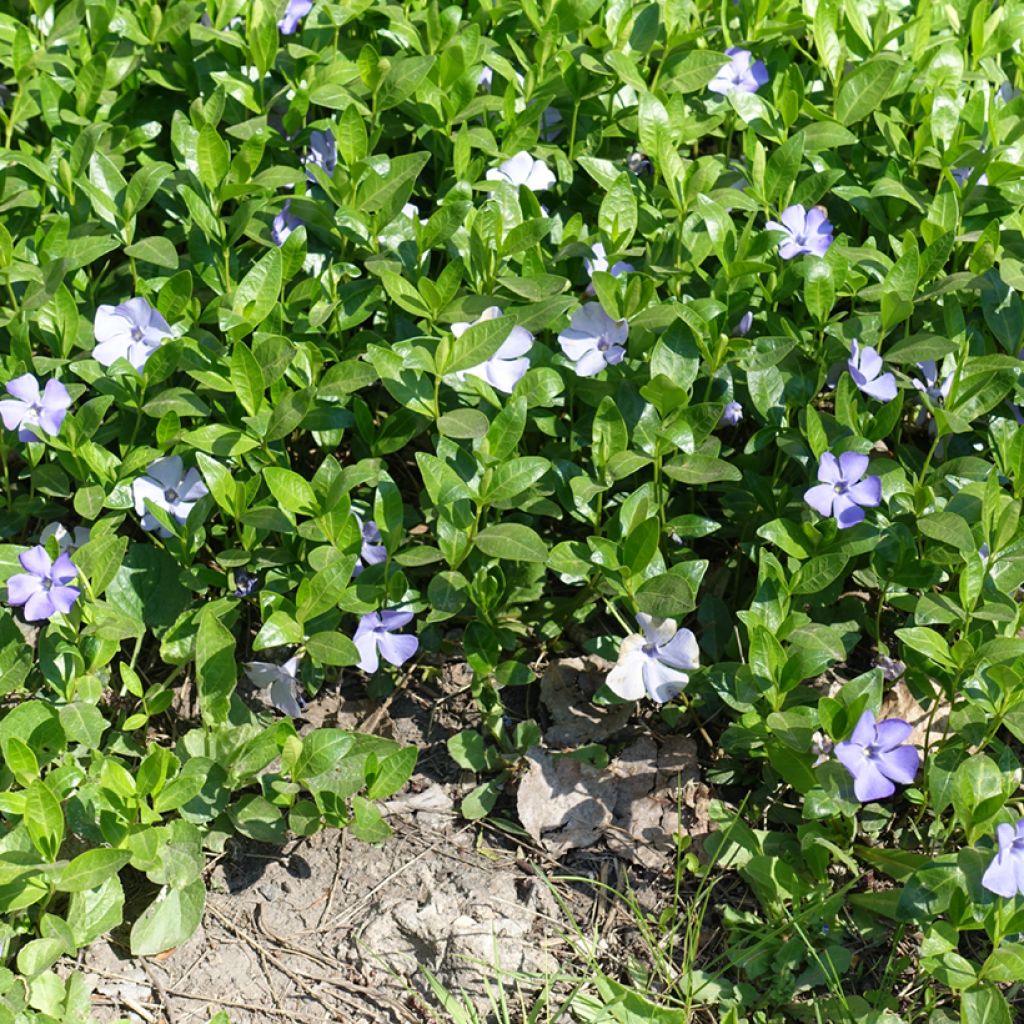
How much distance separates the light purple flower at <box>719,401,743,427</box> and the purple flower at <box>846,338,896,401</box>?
0.78ft

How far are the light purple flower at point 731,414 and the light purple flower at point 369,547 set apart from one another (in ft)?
2.34

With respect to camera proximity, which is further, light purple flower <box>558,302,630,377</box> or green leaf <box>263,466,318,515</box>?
light purple flower <box>558,302,630,377</box>

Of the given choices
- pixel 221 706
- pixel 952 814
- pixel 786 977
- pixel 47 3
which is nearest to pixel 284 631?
pixel 221 706

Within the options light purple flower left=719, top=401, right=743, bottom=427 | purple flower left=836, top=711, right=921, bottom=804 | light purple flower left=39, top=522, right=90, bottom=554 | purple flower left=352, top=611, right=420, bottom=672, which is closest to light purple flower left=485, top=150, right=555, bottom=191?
light purple flower left=719, top=401, right=743, bottom=427

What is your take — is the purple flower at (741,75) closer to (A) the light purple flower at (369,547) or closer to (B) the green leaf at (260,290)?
(B) the green leaf at (260,290)

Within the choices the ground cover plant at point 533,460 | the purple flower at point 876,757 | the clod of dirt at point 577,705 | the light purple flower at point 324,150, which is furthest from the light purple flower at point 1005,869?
the light purple flower at point 324,150

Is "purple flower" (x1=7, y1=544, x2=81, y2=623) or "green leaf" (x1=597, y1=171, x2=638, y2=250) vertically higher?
"green leaf" (x1=597, y1=171, x2=638, y2=250)

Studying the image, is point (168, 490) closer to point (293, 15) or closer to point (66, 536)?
point (66, 536)

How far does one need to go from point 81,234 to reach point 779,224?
1456 millimetres

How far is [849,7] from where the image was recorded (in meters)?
3.12

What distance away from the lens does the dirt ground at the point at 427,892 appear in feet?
7.66

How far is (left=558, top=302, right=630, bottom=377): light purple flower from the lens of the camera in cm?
259

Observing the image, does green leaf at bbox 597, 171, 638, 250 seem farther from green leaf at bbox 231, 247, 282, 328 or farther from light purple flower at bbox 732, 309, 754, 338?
green leaf at bbox 231, 247, 282, 328

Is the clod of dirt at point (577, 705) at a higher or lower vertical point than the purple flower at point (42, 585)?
lower
